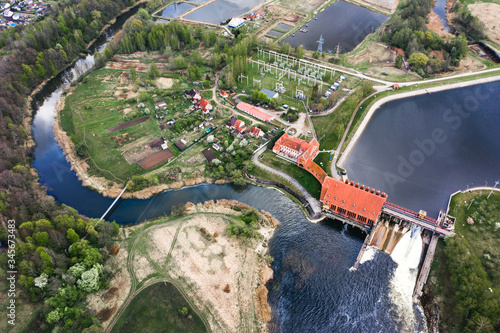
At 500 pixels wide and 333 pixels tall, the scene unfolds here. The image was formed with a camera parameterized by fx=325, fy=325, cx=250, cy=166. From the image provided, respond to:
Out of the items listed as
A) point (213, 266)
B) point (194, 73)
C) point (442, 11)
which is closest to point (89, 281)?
point (213, 266)

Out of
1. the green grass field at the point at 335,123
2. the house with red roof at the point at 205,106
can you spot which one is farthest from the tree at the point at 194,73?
Result: the green grass field at the point at 335,123

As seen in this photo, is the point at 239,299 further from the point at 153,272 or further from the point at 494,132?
the point at 494,132

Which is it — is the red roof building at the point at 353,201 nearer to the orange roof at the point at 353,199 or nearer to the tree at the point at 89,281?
the orange roof at the point at 353,199

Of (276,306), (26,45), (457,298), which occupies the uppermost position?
(26,45)

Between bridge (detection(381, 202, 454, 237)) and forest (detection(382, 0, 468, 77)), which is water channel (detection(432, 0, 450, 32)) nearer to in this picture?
forest (detection(382, 0, 468, 77))

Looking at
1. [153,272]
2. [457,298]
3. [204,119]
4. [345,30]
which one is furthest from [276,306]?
[345,30]

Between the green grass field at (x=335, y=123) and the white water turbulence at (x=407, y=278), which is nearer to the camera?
the white water turbulence at (x=407, y=278)

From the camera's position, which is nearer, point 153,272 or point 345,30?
point 153,272
